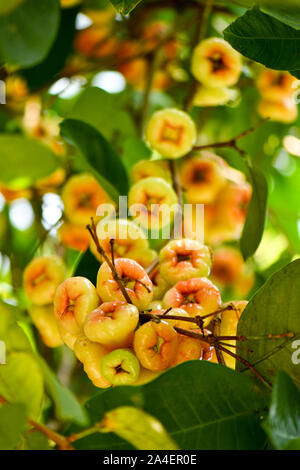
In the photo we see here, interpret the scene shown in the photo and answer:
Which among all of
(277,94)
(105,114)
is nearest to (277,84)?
(277,94)

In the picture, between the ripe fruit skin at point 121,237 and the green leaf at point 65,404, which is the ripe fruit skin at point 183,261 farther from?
the green leaf at point 65,404

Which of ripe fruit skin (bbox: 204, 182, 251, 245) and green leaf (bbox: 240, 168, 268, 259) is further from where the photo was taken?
ripe fruit skin (bbox: 204, 182, 251, 245)

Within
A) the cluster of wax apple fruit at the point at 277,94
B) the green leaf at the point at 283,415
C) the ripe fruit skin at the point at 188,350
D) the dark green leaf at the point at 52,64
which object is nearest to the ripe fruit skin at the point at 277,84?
the cluster of wax apple fruit at the point at 277,94

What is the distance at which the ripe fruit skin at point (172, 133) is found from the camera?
1138 mm

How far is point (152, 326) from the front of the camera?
723 mm

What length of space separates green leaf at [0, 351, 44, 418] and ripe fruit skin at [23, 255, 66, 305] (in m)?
0.44

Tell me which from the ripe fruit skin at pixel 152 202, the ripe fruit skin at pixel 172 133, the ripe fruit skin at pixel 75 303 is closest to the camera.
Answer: the ripe fruit skin at pixel 75 303

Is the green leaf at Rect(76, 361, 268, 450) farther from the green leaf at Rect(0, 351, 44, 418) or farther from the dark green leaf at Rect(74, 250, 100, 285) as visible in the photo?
the dark green leaf at Rect(74, 250, 100, 285)

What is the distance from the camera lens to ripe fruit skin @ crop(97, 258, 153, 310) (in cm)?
77

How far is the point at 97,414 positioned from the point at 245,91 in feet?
3.68

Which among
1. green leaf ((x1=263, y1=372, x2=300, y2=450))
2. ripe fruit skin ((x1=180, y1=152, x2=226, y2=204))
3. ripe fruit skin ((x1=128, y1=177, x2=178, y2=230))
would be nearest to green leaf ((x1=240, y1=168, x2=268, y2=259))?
ripe fruit skin ((x1=128, y1=177, x2=178, y2=230))

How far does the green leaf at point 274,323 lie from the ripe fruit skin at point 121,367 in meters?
0.13

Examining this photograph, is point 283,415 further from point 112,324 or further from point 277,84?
point 277,84

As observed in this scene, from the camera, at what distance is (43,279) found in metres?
1.13
